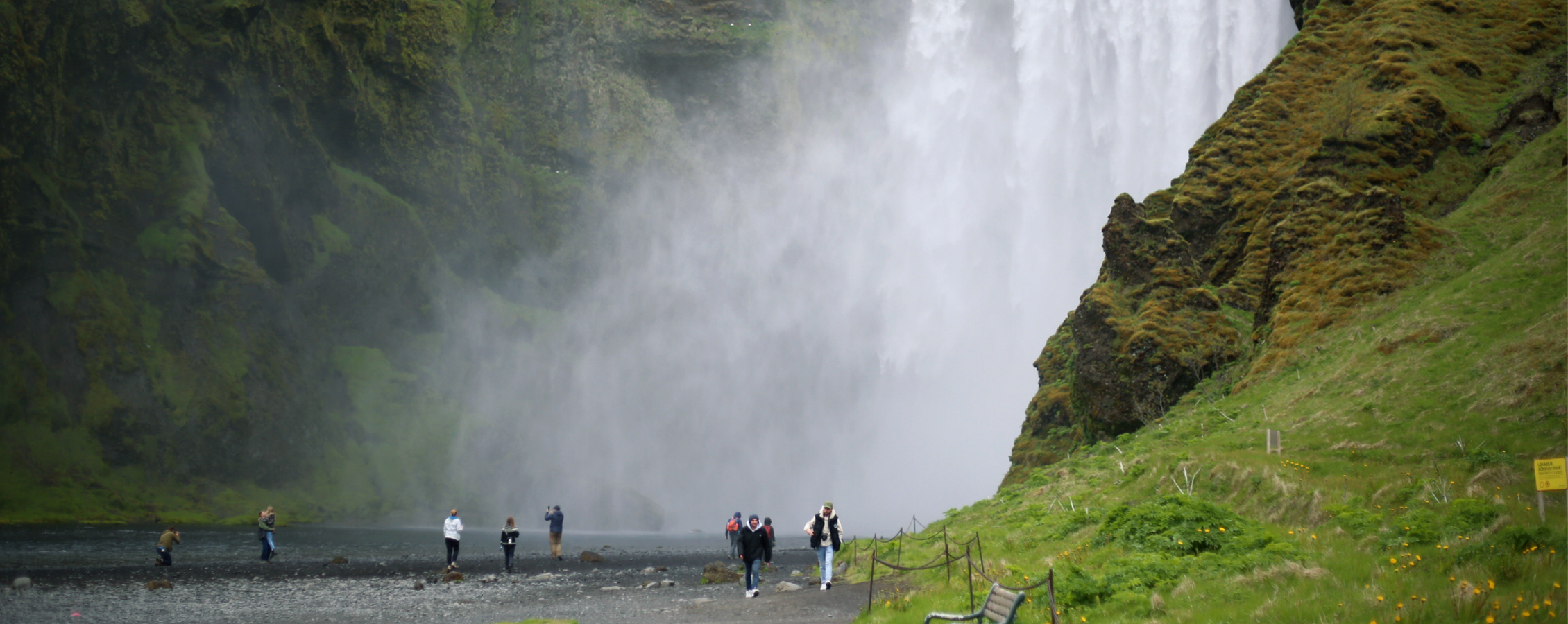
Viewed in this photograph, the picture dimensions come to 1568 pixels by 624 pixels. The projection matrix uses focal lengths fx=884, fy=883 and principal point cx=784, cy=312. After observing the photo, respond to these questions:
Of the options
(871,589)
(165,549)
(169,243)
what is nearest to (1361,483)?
(871,589)

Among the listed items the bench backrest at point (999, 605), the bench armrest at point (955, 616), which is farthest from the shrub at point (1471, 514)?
the bench armrest at point (955, 616)

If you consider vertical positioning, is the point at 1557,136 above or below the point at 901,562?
above

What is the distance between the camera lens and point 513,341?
161750 millimetres

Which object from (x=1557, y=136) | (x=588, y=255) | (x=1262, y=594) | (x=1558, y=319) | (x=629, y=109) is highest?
(x=629, y=109)

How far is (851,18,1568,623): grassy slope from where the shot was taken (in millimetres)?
11859

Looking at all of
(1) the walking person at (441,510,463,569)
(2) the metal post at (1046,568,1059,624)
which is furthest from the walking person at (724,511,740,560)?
(2) the metal post at (1046,568,1059,624)

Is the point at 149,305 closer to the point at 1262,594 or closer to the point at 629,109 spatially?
the point at 629,109

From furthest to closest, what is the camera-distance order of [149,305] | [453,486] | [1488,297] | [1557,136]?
1. [453,486]
2. [149,305]
3. [1557,136]
4. [1488,297]

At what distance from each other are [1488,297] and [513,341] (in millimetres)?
→ 153009

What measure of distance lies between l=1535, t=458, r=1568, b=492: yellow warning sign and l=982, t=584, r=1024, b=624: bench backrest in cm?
738

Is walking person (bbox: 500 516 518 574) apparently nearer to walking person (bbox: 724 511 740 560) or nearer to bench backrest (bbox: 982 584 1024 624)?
walking person (bbox: 724 511 740 560)

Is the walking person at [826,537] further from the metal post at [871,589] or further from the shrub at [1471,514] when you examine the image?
the shrub at [1471,514]

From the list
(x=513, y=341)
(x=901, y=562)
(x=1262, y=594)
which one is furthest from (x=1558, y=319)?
(x=513, y=341)

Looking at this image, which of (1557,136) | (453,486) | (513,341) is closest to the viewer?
(1557,136)
